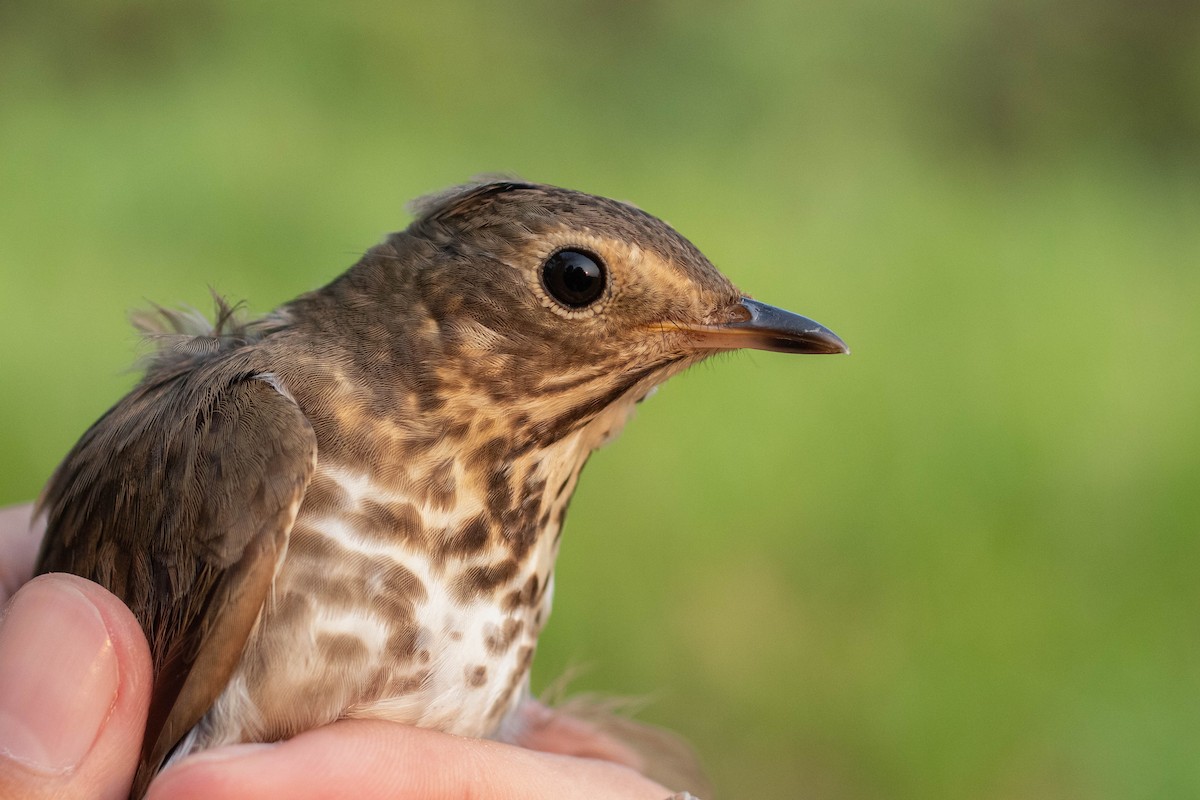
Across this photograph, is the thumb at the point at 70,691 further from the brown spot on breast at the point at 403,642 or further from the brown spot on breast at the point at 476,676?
the brown spot on breast at the point at 476,676

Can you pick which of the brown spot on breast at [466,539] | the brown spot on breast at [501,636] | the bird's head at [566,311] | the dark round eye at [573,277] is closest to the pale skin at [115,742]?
the brown spot on breast at [501,636]

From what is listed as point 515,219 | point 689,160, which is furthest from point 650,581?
point 689,160

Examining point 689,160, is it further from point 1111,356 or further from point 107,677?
point 107,677

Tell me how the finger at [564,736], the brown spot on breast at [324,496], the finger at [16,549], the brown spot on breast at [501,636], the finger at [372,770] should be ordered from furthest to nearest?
the finger at [564,736], the finger at [16,549], the brown spot on breast at [501,636], the brown spot on breast at [324,496], the finger at [372,770]

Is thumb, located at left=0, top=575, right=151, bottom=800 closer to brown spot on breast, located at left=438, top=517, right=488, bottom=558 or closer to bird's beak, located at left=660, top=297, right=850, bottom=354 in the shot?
brown spot on breast, located at left=438, top=517, right=488, bottom=558

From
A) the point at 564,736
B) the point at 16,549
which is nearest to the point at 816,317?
the point at 564,736

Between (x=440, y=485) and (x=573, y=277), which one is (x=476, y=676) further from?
(x=573, y=277)
